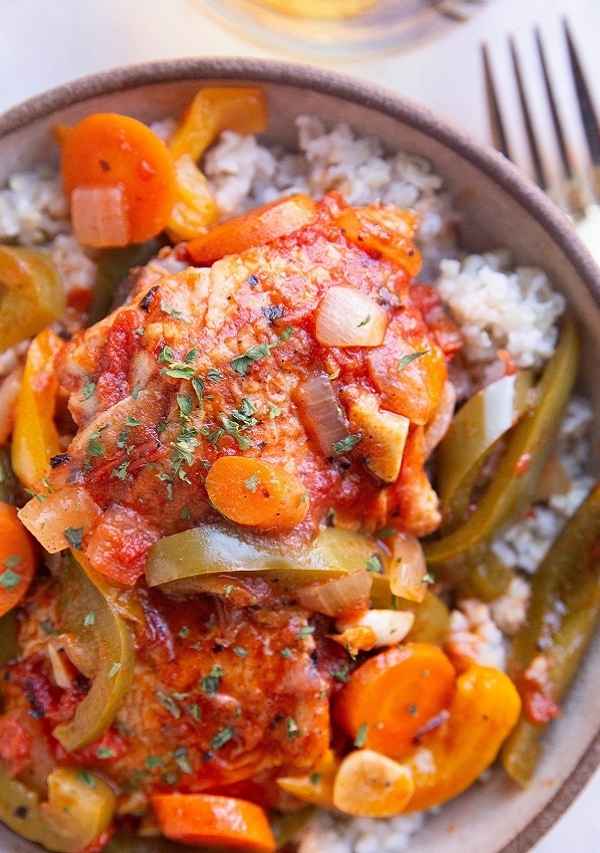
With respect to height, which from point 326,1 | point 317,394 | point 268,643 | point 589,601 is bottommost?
point 589,601

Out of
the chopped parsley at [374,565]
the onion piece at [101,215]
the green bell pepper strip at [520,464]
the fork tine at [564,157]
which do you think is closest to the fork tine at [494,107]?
the fork tine at [564,157]

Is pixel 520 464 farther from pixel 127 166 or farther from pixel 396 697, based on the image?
pixel 127 166

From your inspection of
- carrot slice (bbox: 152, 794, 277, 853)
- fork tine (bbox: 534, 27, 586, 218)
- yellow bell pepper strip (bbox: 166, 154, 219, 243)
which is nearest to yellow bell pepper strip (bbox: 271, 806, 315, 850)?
carrot slice (bbox: 152, 794, 277, 853)

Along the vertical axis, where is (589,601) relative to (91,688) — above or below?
below

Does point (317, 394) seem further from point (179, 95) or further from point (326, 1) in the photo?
point (326, 1)

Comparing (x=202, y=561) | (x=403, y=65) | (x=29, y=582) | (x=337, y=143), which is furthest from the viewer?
(x=403, y=65)

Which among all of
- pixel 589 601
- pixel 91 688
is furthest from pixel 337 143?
pixel 91 688
